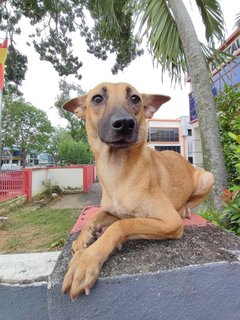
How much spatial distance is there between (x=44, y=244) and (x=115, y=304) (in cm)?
497

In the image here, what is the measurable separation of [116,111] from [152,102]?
0.60 m

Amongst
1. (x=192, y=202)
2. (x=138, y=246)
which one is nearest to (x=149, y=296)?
(x=138, y=246)

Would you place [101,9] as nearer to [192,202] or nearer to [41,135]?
[192,202]

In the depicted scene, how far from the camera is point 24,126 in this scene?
25.5 meters

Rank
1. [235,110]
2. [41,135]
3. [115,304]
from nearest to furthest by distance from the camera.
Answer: [115,304] → [235,110] → [41,135]

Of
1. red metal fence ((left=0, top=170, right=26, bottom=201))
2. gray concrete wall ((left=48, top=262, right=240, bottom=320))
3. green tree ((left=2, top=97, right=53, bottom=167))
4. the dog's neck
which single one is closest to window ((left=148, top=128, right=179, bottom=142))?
green tree ((left=2, top=97, right=53, bottom=167))

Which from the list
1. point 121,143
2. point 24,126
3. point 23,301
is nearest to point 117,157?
point 121,143

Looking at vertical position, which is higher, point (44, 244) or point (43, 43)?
point (43, 43)

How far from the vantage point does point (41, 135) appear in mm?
26766

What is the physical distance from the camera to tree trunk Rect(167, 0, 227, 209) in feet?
12.1

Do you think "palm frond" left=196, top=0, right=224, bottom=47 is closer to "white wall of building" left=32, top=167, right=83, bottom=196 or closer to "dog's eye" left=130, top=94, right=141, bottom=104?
"dog's eye" left=130, top=94, right=141, bottom=104

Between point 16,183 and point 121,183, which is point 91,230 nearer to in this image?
point 121,183

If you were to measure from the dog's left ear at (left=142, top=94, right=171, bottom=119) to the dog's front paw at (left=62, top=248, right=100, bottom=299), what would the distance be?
4.13 ft

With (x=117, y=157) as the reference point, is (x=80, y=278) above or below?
below
